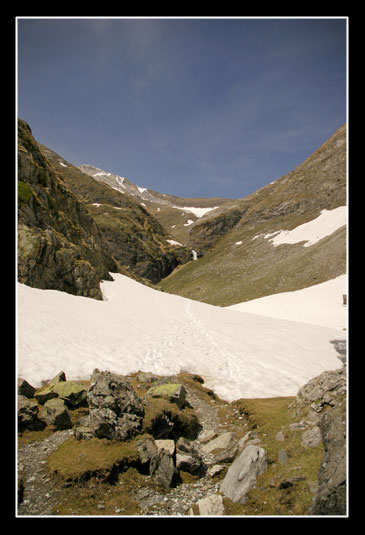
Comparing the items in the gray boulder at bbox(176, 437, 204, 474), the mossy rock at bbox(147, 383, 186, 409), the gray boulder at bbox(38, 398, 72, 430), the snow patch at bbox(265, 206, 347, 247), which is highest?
the snow patch at bbox(265, 206, 347, 247)

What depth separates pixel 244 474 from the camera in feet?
27.5

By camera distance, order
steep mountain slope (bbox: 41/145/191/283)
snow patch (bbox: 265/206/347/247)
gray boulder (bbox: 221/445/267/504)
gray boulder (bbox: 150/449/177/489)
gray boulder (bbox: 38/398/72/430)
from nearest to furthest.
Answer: gray boulder (bbox: 221/445/267/504) → gray boulder (bbox: 150/449/177/489) → gray boulder (bbox: 38/398/72/430) → snow patch (bbox: 265/206/347/247) → steep mountain slope (bbox: 41/145/191/283)

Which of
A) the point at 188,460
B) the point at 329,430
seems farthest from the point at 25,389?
the point at 329,430

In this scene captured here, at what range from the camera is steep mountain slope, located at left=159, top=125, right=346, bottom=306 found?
77.5m

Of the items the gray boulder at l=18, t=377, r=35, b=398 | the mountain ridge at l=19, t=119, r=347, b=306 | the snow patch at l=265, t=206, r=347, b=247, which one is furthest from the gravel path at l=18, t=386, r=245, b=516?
the snow patch at l=265, t=206, r=347, b=247

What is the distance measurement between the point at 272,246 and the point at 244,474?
10579cm

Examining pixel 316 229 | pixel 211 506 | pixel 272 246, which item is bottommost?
pixel 211 506

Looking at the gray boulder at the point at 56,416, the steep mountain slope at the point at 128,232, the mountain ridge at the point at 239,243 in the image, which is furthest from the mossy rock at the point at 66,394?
the steep mountain slope at the point at 128,232

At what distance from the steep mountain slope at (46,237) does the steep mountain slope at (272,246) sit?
5063cm

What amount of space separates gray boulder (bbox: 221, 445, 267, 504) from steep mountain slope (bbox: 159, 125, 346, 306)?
67.0m

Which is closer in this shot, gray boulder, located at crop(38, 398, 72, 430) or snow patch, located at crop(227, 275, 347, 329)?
gray boulder, located at crop(38, 398, 72, 430)

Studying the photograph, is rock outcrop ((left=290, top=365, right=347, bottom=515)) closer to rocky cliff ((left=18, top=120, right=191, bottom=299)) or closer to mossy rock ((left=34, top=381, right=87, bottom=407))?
mossy rock ((left=34, top=381, right=87, bottom=407))

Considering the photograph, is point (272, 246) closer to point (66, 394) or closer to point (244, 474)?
point (66, 394)

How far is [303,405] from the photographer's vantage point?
11125 millimetres
